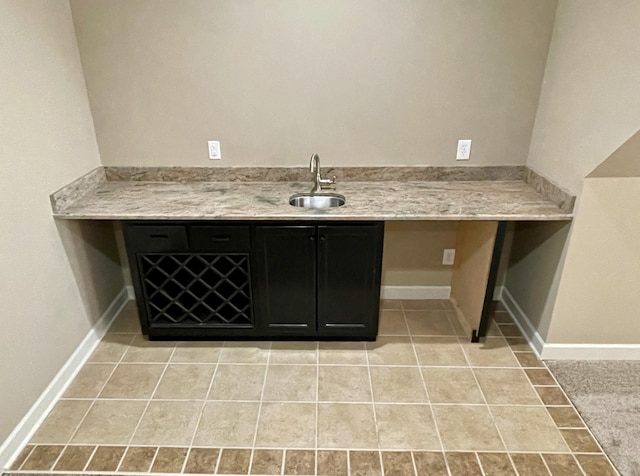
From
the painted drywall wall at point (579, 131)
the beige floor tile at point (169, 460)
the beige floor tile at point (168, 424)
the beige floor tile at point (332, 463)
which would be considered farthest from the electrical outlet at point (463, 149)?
the beige floor tile at point (169, 460)

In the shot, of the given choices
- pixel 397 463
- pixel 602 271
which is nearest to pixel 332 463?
pixel 397 463

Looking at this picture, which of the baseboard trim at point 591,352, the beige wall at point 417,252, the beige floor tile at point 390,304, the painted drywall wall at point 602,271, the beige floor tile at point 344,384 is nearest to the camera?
the painted drywall wall at point 602,271

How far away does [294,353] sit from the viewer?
7.68ft

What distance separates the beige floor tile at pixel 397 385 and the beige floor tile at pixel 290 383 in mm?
314

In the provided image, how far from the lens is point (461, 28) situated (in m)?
2.23

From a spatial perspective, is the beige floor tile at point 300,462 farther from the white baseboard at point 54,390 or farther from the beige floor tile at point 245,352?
the white baseboard at point 54,390

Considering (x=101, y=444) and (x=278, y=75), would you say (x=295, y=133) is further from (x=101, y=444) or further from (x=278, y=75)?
(x=101, y=444)

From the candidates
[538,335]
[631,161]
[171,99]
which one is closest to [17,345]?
[171,99]

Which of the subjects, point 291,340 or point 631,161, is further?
point 291,340

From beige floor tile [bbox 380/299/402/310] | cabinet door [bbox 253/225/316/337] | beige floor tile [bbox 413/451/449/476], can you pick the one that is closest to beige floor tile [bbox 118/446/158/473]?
cabinet door [bbox 253/225/316/337]

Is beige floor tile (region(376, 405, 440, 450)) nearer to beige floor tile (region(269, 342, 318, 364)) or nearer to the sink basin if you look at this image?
beige floor tile (region(269, 342, 318, 364))

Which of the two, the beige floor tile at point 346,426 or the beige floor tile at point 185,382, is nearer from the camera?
the beige floor tile at point 346,426

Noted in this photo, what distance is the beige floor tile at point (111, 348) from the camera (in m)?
2.31

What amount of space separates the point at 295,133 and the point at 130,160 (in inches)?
39.4
